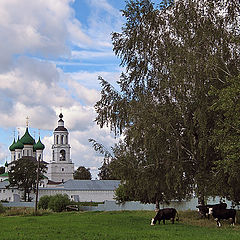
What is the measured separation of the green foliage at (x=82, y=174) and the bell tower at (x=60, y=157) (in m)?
3.46

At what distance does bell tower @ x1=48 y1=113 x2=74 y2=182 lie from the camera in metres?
100

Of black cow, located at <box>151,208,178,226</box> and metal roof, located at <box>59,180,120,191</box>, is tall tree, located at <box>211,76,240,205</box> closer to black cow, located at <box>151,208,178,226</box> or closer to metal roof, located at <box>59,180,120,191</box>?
black cow, located at <box>151,208,178,226</box>

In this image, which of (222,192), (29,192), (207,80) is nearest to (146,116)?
(207,80)

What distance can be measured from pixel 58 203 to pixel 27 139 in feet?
186

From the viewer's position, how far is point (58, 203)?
157ft

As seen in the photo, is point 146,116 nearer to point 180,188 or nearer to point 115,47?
point 180,188

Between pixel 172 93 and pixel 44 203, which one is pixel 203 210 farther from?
pixel 44 203

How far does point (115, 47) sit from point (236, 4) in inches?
300

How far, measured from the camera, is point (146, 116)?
2203cm

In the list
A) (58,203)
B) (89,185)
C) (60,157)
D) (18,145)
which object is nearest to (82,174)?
(60,157)

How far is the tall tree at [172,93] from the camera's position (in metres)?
21.6

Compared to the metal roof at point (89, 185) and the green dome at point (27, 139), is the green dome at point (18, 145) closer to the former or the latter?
the green dome at point (27, 139)

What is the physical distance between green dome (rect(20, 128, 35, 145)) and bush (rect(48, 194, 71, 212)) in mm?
54457

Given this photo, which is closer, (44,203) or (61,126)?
(44,203)
